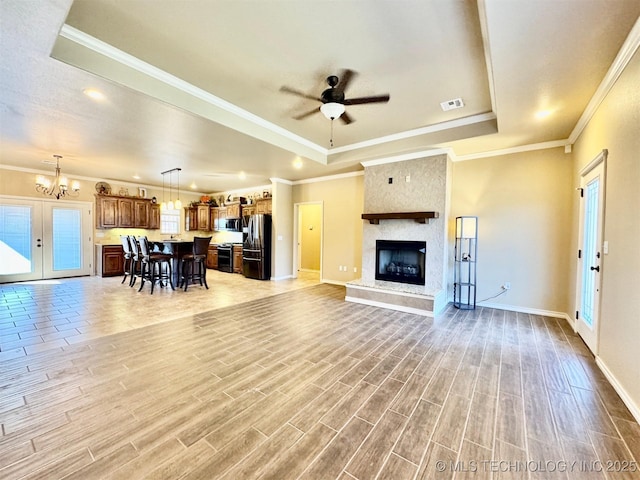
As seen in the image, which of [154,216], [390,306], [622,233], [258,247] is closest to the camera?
[622,233]

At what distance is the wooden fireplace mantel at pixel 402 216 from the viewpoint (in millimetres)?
A: 4555

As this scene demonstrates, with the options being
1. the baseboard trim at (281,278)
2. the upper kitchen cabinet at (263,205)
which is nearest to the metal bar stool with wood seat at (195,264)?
the baseboard trim at (281,278)

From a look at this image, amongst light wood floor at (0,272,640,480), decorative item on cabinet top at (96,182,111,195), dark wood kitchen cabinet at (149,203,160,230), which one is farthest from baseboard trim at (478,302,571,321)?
decorative item on cabinet top at (96,182,111,195)

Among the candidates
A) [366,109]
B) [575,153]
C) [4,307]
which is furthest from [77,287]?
[575,153]

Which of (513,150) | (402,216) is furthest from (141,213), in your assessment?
(513,150)

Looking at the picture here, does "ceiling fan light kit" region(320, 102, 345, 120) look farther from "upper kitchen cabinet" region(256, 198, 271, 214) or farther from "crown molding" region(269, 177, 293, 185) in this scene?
"upper kitchen cabinet" region(256, 198, 271, 214)

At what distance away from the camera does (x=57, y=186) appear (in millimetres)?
5992

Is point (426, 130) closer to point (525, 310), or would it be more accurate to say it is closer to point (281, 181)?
point (525, 310)

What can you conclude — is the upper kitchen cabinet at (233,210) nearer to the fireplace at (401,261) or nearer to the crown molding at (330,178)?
the crown molding at (330,178)

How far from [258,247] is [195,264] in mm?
1631

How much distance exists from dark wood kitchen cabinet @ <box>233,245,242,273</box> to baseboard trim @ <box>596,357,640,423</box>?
7818 millimetres

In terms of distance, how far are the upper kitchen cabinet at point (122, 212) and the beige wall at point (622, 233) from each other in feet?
33.5

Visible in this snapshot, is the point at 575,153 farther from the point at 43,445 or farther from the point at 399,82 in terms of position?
the point at 43,445

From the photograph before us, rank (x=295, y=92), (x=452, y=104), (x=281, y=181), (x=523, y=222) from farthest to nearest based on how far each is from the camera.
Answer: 1. (x=281, y=181)
2. (x=523, y=222)
3. (x=452, y=104)
4. (x=295, y=92)
